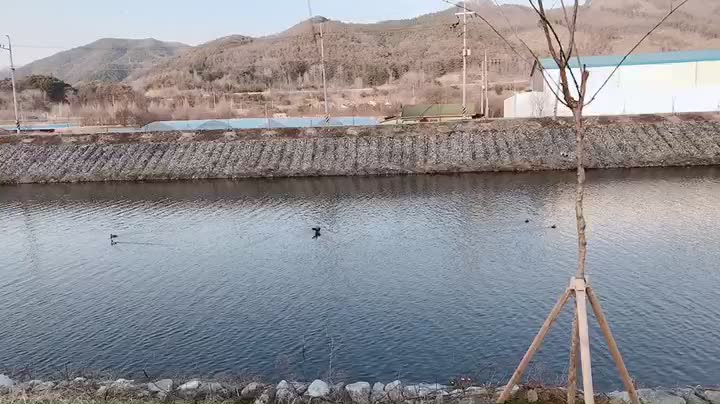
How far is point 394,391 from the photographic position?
9430 mm

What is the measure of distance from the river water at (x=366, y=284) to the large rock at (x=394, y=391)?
5.38 feet

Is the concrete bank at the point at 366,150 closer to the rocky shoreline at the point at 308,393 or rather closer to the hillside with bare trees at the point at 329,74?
the hillside with bare trees at the point at 329,74

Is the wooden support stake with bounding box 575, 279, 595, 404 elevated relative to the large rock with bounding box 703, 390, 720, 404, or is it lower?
elevated

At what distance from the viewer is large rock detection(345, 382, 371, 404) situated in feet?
30.4

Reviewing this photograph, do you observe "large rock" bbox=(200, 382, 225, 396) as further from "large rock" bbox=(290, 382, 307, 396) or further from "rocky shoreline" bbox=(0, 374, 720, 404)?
"large rock" bbox=(290, 382, 307, 396)

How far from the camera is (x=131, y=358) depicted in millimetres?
12688

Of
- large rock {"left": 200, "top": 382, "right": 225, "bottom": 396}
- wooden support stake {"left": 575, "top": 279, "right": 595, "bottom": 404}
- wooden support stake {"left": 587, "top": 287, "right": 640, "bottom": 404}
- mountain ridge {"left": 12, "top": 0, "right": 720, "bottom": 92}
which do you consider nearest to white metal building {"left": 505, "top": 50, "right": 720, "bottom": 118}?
mountain ridge {"left": 12, "top": 0, "right": 720, "bottom": 92}

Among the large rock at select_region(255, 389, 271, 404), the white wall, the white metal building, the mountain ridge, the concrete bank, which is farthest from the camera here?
the mountain ridge

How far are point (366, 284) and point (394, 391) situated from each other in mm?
7470

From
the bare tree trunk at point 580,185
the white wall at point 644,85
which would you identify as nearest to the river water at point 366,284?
the bare tree trunk at point 580,185

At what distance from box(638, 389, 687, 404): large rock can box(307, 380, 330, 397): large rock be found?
190 inches

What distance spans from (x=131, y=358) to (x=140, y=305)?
362 cm

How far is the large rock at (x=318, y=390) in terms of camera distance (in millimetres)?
9375

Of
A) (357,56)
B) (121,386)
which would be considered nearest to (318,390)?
(121,386)
